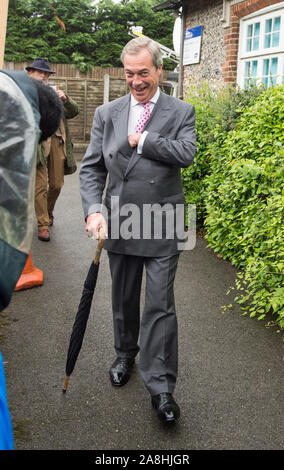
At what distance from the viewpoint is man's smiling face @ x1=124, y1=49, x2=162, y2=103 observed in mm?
3066

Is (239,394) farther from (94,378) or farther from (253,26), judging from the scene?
(253,26)

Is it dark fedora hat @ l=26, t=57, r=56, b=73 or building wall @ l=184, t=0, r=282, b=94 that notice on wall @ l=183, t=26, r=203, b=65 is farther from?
dark fedora hat @ l=26, t=57, r=56, b=73

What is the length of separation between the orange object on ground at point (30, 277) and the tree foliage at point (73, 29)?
18.7 m

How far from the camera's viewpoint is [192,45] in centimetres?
1198

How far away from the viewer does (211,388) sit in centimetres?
362

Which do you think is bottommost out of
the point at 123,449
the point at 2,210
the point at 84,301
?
the point at 123,449

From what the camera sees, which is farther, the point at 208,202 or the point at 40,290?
the point at 208,202

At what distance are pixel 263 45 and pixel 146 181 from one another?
771 centimetres

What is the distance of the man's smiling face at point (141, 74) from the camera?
3.07m

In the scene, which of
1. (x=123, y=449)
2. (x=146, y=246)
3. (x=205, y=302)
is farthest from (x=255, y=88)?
(x=123, y=449)

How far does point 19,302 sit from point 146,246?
2257 mm

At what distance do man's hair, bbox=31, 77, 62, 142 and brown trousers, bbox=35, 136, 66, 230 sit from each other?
17.6 ft

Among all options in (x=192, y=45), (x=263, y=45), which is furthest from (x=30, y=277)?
(x=192, y=45)

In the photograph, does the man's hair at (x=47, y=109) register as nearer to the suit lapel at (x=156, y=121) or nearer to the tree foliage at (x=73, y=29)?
the suit lapel at (x=156, y=121)
